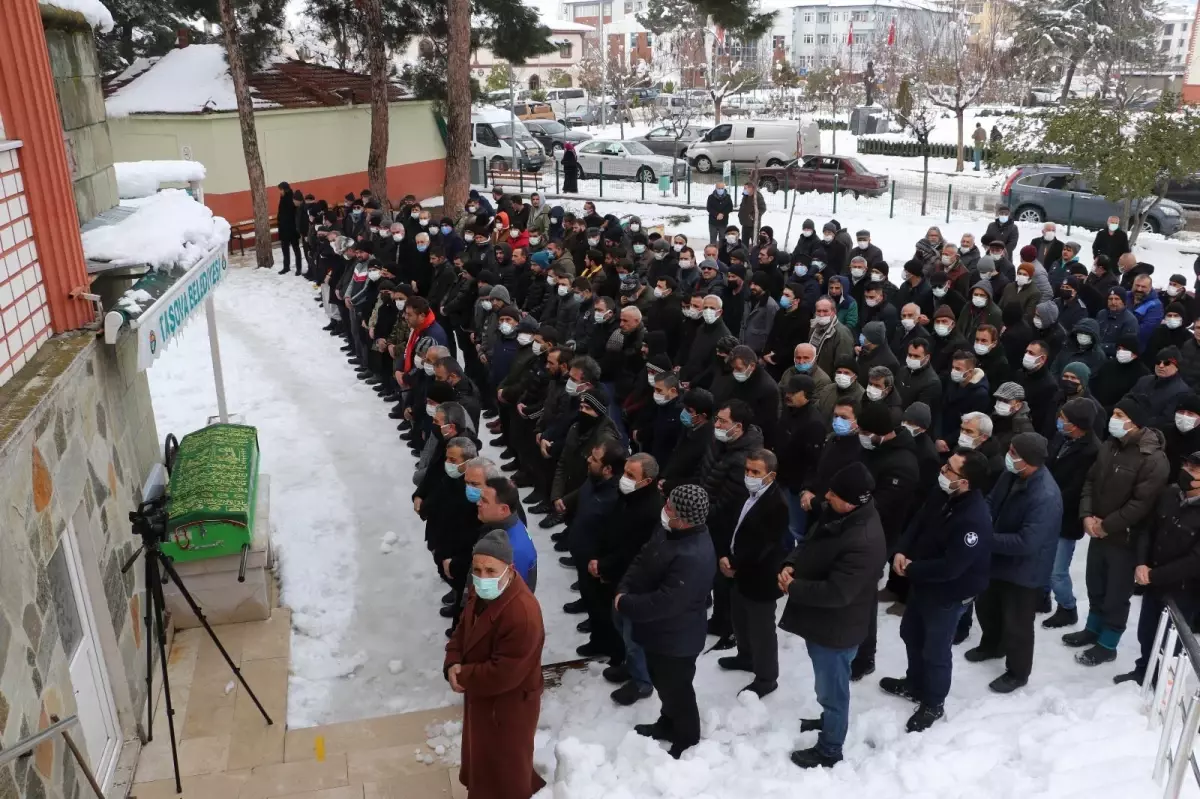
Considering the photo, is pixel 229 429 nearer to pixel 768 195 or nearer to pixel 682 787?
pixel 682 787

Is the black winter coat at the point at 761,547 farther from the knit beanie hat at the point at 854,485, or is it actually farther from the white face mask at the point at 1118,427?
the white face mask at the point at 1118,427

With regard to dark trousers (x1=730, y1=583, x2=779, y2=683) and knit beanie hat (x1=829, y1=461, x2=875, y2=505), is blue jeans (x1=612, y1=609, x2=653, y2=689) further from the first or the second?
knit beanie hat (x1=829, y1=461, x2=875, y2=505)

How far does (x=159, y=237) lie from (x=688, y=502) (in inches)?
158

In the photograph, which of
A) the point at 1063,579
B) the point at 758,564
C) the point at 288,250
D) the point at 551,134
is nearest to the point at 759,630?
the point at 758,564

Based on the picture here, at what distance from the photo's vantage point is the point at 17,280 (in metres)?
4.88

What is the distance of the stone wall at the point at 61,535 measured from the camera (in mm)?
4000

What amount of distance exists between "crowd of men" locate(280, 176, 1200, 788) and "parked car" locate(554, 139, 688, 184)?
1635 centimetres

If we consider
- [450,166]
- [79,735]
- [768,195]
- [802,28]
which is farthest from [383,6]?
[802,28]

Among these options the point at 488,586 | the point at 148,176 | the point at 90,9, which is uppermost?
the point at 90,9

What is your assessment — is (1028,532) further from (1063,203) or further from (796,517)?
(1063,203)

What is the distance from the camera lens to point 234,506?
6758 millimetres

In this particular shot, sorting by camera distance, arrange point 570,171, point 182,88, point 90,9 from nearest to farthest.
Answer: point 90,9
point 182,88
point 570,171

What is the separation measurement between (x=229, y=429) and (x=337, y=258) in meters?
5.70

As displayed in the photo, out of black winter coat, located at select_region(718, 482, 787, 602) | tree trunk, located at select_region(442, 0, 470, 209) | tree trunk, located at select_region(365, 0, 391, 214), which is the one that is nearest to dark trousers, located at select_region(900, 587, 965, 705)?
black winter coat, located at select_region(718, 482, 787, 602)
